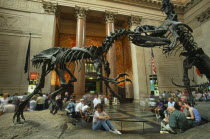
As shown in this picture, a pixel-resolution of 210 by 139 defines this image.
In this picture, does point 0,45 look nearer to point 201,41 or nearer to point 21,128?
point 21,128

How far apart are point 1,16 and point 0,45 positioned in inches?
107

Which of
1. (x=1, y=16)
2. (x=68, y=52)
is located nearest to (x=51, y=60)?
(x=68, y=52)

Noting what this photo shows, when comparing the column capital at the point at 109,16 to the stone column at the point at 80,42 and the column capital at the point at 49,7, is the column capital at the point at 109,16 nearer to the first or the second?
the stone column at the point at 80,42

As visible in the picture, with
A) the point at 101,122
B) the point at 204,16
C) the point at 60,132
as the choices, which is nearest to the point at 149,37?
the point at 101,122

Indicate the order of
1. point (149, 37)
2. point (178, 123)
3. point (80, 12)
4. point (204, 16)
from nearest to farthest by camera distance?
point (149, 37) → point (178, 123) → point (80, 12) → point (204, 16)

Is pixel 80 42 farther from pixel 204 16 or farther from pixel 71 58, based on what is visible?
pixel 204 16

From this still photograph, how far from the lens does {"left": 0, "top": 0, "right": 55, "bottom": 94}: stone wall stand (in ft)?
32.1

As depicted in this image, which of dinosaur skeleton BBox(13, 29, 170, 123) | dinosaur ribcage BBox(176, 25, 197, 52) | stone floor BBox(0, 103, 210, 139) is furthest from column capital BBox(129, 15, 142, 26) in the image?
stone floor BBox(0, 103, 210, 139)

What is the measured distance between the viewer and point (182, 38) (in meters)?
3.64

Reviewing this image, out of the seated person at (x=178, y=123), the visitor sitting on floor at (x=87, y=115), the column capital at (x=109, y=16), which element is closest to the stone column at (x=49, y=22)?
the column capital at (x=109, y=16)

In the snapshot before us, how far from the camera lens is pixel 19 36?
35.3 feet

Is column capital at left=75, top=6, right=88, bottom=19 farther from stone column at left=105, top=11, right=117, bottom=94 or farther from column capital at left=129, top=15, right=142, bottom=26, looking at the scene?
column capital at left=129, top=15, right=142, bottom=26

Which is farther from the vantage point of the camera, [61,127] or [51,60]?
[51,60]

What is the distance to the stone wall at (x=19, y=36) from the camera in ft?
32.1
